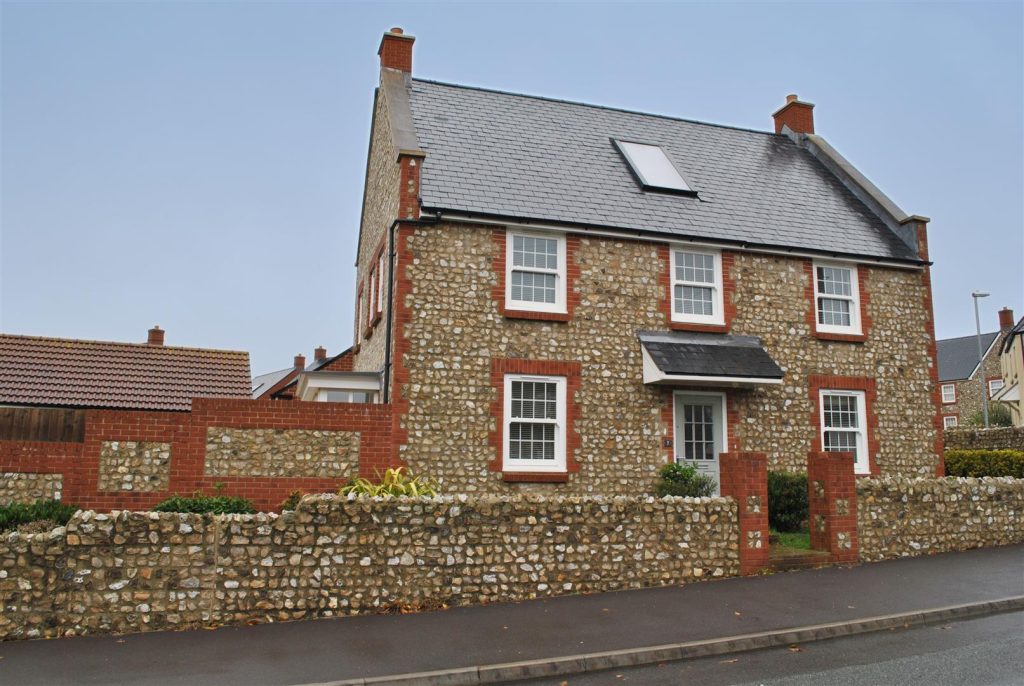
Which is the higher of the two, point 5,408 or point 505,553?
point 5,408

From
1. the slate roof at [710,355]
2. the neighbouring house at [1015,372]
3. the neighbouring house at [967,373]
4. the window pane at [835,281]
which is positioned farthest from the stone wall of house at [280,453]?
the neighbouring house at [967,373]

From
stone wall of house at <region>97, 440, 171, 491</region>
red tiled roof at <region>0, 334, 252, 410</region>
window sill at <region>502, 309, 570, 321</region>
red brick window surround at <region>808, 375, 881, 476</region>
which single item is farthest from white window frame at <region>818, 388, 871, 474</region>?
stone wall of house at <region>97, 440, 171, 491</region>

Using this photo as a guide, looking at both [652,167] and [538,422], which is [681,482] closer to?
[538,422]

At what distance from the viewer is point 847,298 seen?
18.1 m

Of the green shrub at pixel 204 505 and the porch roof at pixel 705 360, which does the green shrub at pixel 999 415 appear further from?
the green shrub at pixel 204 505

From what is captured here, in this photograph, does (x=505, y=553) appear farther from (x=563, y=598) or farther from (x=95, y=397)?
(x=95, y=397)

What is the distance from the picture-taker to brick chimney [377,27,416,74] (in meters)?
19.6

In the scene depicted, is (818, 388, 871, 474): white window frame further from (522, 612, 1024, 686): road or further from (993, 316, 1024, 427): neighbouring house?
(993, 316, 1024, 427): neighbouring house

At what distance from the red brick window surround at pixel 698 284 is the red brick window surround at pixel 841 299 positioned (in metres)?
2.05

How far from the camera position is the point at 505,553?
412 inches

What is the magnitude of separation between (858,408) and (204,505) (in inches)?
541

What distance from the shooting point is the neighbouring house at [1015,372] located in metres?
35.4

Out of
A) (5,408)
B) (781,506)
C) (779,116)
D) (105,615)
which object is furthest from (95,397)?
(779,116)

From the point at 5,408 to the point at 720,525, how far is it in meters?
12.4
